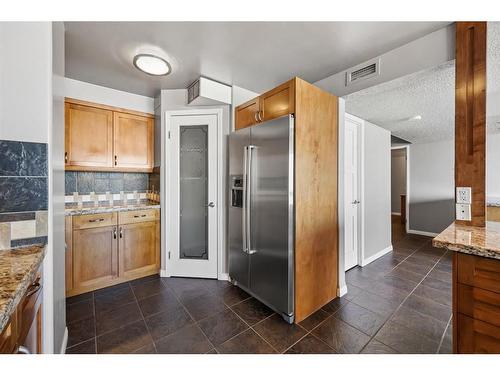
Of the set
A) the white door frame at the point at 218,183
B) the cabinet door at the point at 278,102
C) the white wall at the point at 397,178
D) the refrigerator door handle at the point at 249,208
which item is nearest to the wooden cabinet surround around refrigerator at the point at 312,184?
the cabinet door at the point at 278,102

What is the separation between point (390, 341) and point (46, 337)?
2.25 meters

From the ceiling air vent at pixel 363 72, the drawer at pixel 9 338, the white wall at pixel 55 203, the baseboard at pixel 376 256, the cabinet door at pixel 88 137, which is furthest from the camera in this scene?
the baseboard at pixel 376 256

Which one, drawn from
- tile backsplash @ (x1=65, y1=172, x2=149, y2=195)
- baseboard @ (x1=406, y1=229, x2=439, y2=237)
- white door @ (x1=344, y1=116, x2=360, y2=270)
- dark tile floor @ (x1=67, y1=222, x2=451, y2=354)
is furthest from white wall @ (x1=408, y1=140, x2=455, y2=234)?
tile backsplash @ (x1=65, y1=172, x2=149, y2=195)

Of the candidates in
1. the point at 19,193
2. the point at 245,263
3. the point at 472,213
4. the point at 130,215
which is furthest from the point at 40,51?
the point at 472,213

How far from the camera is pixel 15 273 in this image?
0.89 meters

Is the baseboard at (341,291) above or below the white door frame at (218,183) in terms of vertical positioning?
below

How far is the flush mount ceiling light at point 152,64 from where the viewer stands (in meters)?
2.05

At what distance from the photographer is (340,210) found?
2.30 meters

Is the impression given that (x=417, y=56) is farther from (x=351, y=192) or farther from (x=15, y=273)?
(x=15, y=273)

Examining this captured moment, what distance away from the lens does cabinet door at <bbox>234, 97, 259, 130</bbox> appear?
2281 mm

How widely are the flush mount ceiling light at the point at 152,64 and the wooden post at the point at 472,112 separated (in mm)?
2413

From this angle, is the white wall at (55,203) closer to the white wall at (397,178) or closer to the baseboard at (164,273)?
the baseboard at (164,273)

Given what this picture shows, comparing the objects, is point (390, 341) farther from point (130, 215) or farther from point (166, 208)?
point (130, 215)
